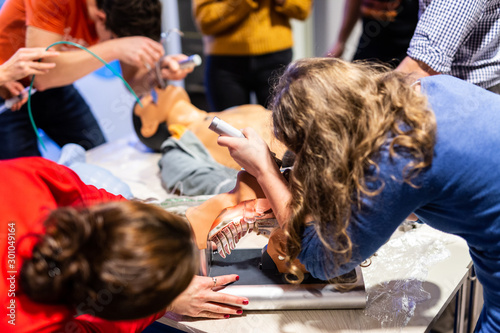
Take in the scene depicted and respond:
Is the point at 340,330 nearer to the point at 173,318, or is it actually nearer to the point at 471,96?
the point at 173,318

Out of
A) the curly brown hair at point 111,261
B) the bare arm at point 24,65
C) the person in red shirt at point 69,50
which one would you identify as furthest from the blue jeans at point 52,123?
the curly brown hair at point 111,261

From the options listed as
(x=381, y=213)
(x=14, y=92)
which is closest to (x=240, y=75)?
(x=14, y=92)

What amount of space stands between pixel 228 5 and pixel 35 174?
1229 mm

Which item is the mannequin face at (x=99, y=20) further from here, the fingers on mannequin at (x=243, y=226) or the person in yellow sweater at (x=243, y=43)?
the fingers on mannequin at (x=243, y=226)

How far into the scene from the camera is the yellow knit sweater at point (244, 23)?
1.82 m

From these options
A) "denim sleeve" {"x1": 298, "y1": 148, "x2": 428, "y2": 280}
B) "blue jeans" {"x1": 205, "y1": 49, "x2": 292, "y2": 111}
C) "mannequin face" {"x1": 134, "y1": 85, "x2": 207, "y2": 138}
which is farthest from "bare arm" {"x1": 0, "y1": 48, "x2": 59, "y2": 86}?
"denim sleeve" {"x1": 298, "y1": 148, "x2": 428, "y2": 280}

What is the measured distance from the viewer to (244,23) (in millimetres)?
1885

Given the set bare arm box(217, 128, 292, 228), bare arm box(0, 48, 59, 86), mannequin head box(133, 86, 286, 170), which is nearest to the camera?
bare arm box(217, 128, 292, 228)

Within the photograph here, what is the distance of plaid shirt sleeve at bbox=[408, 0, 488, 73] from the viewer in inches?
39.6

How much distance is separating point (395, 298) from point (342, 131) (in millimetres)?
416

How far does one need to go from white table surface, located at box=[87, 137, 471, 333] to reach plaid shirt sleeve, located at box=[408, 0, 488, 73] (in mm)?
415

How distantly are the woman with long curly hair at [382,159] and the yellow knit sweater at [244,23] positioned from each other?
3.72ft

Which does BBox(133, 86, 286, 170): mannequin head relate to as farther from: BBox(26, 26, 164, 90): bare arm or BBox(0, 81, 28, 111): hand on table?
BBox(0, 81, 28, 111): hand on table

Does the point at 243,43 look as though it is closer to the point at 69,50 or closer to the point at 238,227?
the point at 69,50
